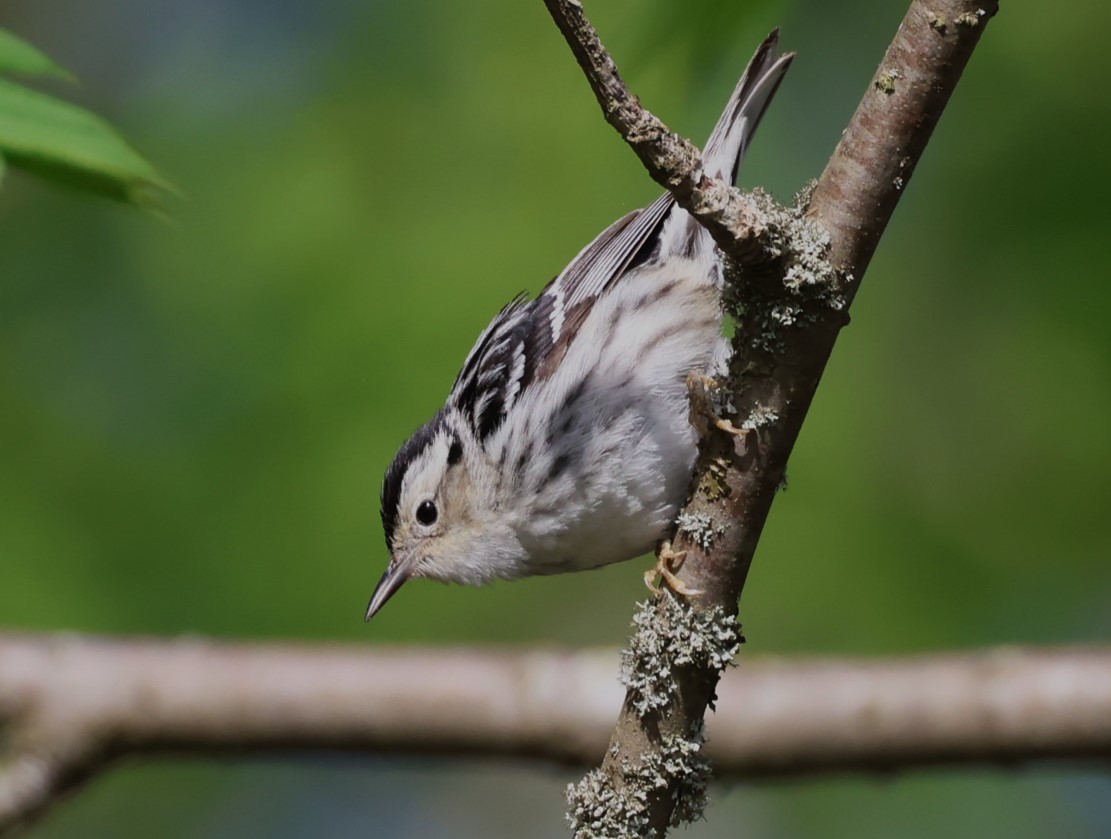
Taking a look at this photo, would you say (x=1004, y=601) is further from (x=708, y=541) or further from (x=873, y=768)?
(x=708, y=541)

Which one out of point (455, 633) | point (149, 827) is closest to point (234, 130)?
point (455, 633)

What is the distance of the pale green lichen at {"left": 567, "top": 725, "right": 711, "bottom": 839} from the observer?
8.27 ft

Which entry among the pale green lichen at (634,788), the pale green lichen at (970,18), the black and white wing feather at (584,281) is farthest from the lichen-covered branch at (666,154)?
the black and white wing feather at (584,281)

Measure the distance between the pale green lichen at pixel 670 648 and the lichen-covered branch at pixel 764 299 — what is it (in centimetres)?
1

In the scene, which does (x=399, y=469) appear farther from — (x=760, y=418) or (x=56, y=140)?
(x=56, y=140)

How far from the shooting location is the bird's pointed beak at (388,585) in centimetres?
399

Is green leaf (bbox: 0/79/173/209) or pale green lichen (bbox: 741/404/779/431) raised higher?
pale green lichen (bbox: 741/404/779/431)

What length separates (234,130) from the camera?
450cm

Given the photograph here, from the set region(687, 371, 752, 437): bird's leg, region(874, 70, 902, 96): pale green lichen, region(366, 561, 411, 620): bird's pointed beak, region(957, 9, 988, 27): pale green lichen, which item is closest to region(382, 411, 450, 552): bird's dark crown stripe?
region(366, 561, 411, 620): bird's pointed beak

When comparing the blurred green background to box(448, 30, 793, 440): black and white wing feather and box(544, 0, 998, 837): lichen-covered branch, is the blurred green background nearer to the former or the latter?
box(448, 30, 793, 440): black and white wing feather

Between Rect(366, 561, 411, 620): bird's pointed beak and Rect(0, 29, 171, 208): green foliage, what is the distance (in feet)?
7.39

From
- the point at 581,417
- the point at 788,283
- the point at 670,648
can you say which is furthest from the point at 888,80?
the point at 581,417

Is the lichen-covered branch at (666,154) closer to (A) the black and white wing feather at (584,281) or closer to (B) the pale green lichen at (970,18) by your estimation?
(B) the pale green lichen at (970,18)

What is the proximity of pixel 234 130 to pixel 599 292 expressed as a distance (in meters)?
1.45
